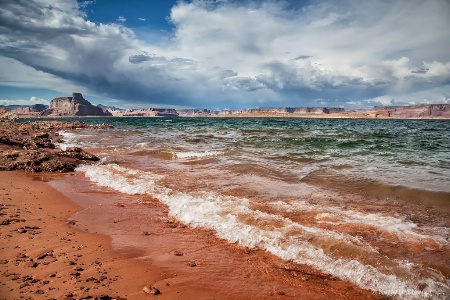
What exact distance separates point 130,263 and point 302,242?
272cm

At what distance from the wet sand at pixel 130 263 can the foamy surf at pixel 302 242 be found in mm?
230

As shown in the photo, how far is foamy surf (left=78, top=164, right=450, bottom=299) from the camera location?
3460 millimetres

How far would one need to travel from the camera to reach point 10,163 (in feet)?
32.4

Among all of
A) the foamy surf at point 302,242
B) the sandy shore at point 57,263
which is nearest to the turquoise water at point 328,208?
the foamy surf at point 302,242

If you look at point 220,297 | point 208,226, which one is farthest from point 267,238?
point 220,297

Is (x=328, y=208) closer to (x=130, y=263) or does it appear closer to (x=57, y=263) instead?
(x=130, y=263)

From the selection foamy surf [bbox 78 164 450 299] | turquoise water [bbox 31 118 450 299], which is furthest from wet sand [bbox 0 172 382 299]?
turquoise water [bbox 31 118 450 299]

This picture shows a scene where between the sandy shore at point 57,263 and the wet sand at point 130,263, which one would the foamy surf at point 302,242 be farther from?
the sandy shore at point 57,263

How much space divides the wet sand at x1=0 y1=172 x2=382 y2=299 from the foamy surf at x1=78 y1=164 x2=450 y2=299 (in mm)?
230

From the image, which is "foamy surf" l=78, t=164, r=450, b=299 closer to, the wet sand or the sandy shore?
the wet sand

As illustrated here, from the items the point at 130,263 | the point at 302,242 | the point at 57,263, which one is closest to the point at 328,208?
the point at 302,242

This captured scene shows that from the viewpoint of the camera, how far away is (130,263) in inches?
148

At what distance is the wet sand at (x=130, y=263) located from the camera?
3109mm

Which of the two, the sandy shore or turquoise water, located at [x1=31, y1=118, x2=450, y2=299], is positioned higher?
the sandy shore
